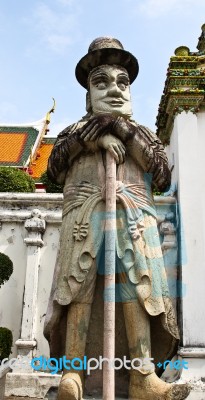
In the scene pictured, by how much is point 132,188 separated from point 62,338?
44.7 inches

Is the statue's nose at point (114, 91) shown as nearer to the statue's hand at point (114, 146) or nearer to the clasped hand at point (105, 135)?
the clasped hand at point (105, 135)

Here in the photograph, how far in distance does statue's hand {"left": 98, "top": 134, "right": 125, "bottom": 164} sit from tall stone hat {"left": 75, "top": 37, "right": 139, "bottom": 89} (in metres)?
0.71

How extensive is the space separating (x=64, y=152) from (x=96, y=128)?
323 millimetres

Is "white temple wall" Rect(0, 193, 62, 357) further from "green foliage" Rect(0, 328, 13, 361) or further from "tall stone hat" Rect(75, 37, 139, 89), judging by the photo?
"tall stone hat" Rect(75, 37, 139, 89)

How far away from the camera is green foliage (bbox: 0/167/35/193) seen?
8.84 meters

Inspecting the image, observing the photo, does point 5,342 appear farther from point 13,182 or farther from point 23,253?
point 13,182

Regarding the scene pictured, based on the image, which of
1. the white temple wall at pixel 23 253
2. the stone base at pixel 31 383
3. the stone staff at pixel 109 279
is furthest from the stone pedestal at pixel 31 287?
the stone staff at pixel 109 279

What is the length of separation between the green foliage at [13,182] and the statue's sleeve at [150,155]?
224 inches

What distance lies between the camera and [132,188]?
3.31 m

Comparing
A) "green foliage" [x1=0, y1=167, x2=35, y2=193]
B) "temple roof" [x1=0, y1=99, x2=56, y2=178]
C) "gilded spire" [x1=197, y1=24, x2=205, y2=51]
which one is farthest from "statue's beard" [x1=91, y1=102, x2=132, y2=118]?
"temple roof" [x1=0, y1=99, x2=56, y2=178]

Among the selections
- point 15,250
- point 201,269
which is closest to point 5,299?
point 15,250

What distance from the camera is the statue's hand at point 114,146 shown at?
3.24 meters

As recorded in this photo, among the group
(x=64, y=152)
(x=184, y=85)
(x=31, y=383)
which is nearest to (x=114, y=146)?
(x=64, y=152)

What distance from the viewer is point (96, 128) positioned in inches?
129
